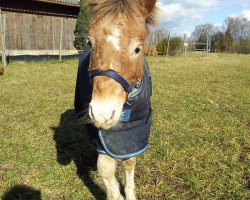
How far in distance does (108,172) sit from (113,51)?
1.37 metres

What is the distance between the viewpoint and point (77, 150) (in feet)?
15.0

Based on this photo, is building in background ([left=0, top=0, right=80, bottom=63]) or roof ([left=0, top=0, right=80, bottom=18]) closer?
building in background ([left=0, top=0, right=80, bottom=63])

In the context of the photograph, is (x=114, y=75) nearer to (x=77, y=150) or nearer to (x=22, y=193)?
(x=22, y=193)

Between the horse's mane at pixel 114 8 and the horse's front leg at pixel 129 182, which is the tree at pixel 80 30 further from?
the horse's mane at pixel 114 8

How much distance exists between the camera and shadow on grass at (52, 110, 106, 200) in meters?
3.72

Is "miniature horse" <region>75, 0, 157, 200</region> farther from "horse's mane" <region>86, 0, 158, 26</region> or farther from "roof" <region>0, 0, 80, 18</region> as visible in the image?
"roof" <region>0, 0, 80, 18</region>

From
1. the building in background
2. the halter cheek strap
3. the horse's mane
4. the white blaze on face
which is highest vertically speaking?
the building in background

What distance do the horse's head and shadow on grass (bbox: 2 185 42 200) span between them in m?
1.81

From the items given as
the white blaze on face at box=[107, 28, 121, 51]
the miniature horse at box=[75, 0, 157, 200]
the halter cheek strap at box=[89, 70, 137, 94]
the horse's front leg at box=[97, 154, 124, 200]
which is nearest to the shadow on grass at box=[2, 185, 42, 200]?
the horse's front leg at box=[97, 154, 124, 200]

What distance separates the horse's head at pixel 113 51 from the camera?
197 centimetres

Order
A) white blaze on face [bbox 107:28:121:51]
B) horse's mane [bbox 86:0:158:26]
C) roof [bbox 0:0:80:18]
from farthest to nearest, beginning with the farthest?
1. roof [bbox 0:0:80:18]
2. horse's mane [bbox 86:0:158:26]
3. white blaze on face [bbox 107:28:121:51]

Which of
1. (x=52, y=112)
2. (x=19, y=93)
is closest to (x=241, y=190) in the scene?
(x=52, y=112)

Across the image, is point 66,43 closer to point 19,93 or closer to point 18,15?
point 18,15

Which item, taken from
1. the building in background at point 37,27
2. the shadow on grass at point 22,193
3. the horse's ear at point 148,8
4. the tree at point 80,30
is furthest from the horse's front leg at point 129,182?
the tree at point 80,30
